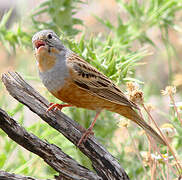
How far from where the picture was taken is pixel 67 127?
9.98ft

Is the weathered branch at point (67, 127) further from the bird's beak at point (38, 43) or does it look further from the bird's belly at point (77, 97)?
the bird's beak at point (38, 43)

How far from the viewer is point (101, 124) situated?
492cm

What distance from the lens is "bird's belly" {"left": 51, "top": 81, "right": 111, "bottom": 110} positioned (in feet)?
10.4

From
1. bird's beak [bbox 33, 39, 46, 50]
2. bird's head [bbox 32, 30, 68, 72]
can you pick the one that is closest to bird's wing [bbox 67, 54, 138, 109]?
bird's head [bbox 32, 30, 68, 72]

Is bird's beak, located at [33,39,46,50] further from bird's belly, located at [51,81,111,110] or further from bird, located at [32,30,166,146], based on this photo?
bird's belly, located at [51,81,111,110]

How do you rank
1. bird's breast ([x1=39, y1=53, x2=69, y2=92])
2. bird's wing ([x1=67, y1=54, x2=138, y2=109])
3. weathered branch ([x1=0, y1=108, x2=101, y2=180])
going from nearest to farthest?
weathered branch ([x1=0, y1=108, x2=101, y2=180]), bird's breast ([x1=39, y1=53, x2=69, y2=92]), bird's wing ([x1=67, y1=54, x2=138, y2=109])

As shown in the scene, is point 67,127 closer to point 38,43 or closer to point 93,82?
point 93,82

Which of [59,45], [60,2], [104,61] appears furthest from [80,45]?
[60,2]

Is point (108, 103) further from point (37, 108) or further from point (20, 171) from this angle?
point (20, 171)

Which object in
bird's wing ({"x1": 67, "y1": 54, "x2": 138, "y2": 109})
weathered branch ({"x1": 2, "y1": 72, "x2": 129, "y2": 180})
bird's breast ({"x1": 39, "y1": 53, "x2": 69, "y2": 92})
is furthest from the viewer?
bird's wing ({"x1": 67, "y1": 54, "x2": 138, "y2": 109})

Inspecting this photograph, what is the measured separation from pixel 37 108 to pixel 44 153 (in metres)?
0.38

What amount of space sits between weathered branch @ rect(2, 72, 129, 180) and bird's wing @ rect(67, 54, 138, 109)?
0.39 meters

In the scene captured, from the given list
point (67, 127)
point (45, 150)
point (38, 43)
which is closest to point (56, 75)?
point (38, 43)

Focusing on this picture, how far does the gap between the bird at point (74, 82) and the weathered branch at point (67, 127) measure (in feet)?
0.21
